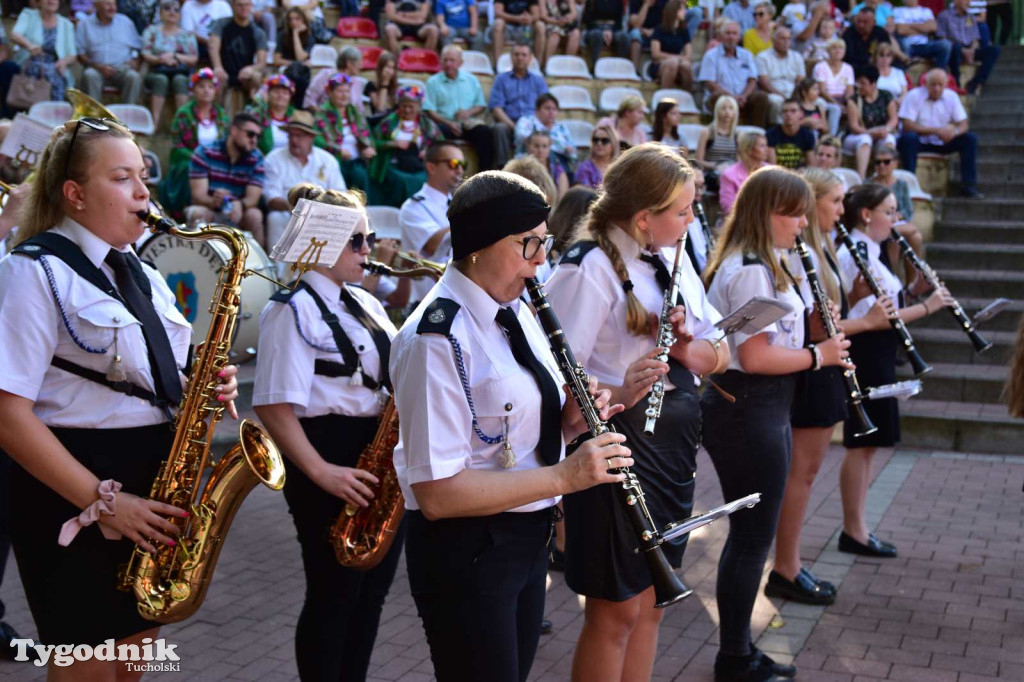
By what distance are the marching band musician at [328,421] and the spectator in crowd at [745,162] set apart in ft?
16.8

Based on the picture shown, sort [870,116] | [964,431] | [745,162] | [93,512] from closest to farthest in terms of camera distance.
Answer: [93,512] < [964,431] < [745,162] < [870,116]

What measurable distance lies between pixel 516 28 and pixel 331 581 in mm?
13596

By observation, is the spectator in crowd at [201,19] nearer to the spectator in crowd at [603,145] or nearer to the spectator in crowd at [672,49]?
the spectator in crowd at [603,145]

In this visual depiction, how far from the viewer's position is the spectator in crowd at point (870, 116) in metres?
14.1

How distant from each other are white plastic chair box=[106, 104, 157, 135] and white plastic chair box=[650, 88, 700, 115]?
7.05 metres

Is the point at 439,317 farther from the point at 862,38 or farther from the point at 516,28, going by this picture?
the point at 862,38

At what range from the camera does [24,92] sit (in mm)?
11266

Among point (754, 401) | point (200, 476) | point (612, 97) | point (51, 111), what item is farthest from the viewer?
point (612, 97)

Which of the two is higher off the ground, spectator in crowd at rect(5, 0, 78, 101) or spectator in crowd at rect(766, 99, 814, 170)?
spectator in crowd at rect(5, 0, 78, 101)

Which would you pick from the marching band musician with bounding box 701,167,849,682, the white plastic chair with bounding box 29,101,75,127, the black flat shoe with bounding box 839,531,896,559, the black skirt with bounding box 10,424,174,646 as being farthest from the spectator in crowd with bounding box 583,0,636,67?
the black skirt with bounding box 10,424,174,646

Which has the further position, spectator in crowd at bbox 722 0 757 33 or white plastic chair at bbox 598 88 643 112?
spectator in crowd at bbox 722 0 757 33

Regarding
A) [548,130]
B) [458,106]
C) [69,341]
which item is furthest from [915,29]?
[69,341]

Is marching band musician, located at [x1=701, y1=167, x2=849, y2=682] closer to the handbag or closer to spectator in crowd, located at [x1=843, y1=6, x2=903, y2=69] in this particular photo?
the handbag

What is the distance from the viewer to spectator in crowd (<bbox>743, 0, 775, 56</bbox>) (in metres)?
15.8
